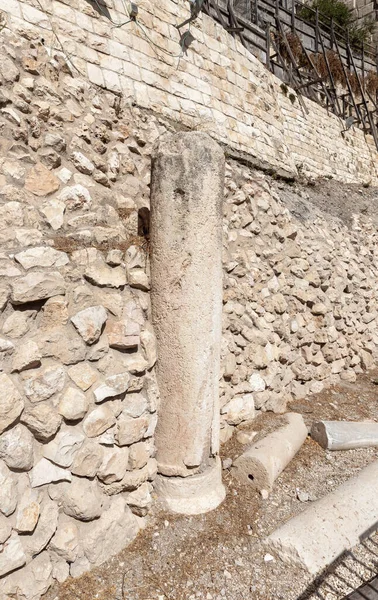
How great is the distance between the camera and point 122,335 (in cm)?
287

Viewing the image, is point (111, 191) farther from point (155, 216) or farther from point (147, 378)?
point (147, 378)

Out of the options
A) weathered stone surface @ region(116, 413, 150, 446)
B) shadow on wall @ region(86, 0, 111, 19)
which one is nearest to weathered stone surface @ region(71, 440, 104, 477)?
weathered stone surface @ region(116, 413, 150, 446)

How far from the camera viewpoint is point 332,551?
270cm

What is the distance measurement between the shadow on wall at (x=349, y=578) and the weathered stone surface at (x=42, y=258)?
2549mm

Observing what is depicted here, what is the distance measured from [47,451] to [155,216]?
177 centimetres

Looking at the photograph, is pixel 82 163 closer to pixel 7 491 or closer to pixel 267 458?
pixel 7 491

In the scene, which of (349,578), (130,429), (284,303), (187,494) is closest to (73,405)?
(130,429)

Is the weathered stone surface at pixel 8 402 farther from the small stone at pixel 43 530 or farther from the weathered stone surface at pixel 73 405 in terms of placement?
the small stone at pixel 43 530

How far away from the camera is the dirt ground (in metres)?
2.43

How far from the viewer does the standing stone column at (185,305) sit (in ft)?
9.84

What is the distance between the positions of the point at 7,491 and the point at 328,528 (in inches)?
83.0

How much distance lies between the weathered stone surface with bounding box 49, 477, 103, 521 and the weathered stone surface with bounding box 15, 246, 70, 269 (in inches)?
53.3

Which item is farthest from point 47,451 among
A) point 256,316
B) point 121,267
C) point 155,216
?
point 256,316

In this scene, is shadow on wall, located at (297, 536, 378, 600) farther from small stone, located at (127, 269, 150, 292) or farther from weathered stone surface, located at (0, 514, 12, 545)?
small stone, located at (127, 269, 150, 292)
